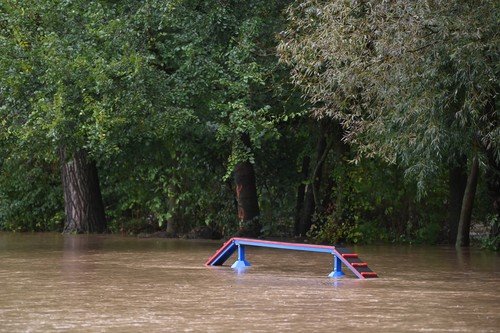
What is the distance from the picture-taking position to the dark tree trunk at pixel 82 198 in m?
31.5

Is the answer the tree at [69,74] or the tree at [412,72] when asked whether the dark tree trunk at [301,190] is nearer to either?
the tree at [69,74]

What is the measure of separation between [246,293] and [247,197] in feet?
43.4

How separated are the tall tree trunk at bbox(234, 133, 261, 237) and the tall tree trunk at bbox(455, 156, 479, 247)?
530 cm

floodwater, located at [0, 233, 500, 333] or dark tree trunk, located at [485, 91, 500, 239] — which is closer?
floodwater, located at [0, 233, 500, 333]

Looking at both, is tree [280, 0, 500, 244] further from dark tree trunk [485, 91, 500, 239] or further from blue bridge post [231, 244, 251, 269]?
blue bridge post [231, 244, 251, 269]

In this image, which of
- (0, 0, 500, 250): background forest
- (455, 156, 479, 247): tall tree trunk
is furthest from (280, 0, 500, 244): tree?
(455, 156, 479, 247): tall tree trunk

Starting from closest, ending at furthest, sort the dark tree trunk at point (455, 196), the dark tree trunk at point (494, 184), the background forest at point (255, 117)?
1. the background forest at point (255, 117)
2. the dark tree trunk at point (494, 184)
3. the dark tree trunk at point (455, 196)

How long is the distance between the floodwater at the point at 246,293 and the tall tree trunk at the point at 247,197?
4.21 meters

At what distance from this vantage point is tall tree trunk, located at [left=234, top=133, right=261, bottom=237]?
27.3m

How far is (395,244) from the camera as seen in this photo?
1051 inches

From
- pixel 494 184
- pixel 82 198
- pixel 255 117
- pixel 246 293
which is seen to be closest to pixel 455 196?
pixel 494 184

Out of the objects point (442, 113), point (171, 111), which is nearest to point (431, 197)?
point (171, 111)

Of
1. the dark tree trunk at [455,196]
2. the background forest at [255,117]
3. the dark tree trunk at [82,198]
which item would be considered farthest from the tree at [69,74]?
the dark tree trunk at [455,196]

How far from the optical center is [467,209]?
2433cm
